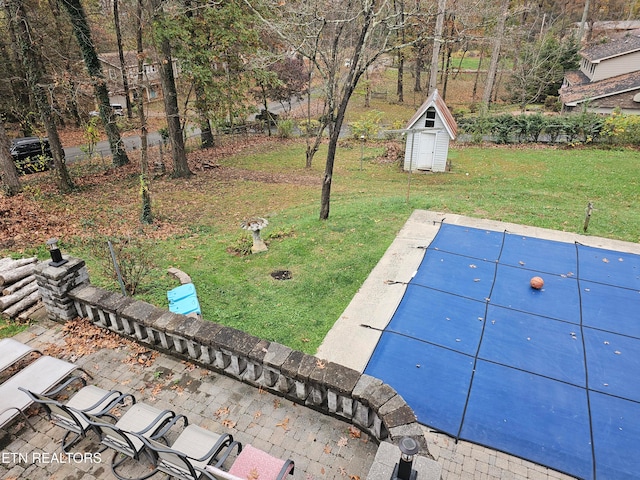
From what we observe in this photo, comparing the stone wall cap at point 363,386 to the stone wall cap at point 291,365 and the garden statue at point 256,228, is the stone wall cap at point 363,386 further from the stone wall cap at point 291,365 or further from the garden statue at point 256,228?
the garden statue at point 256,228

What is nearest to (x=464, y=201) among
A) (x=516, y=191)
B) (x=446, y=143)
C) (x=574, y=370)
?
(x=516, y=191)

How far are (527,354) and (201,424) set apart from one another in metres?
5.70

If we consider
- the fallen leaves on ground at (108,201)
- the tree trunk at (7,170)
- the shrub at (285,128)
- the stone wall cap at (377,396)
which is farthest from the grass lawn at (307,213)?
the shrub at (285,128)

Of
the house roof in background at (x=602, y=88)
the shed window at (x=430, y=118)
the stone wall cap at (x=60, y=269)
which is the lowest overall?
the stone wall cap at (x=60, y=269)

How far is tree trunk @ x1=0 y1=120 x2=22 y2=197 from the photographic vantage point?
13.6 metres

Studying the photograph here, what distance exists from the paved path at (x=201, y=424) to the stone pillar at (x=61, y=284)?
3.52ft

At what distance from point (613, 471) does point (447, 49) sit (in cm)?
3836

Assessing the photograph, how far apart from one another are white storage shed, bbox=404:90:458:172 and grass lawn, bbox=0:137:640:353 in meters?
0.89

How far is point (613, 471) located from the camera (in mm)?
5129

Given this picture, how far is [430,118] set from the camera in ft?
64.6

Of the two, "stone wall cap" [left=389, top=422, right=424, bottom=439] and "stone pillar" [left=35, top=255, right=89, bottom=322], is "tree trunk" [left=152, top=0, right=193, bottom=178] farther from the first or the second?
"stone wall cap" [left=389, top=422, right=424, bottom=439]

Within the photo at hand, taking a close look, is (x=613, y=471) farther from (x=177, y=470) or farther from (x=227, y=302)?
(x=227, y=302)

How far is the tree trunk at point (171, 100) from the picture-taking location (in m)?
16.1

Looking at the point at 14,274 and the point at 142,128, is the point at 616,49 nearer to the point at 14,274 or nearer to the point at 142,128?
the point at 142,128
